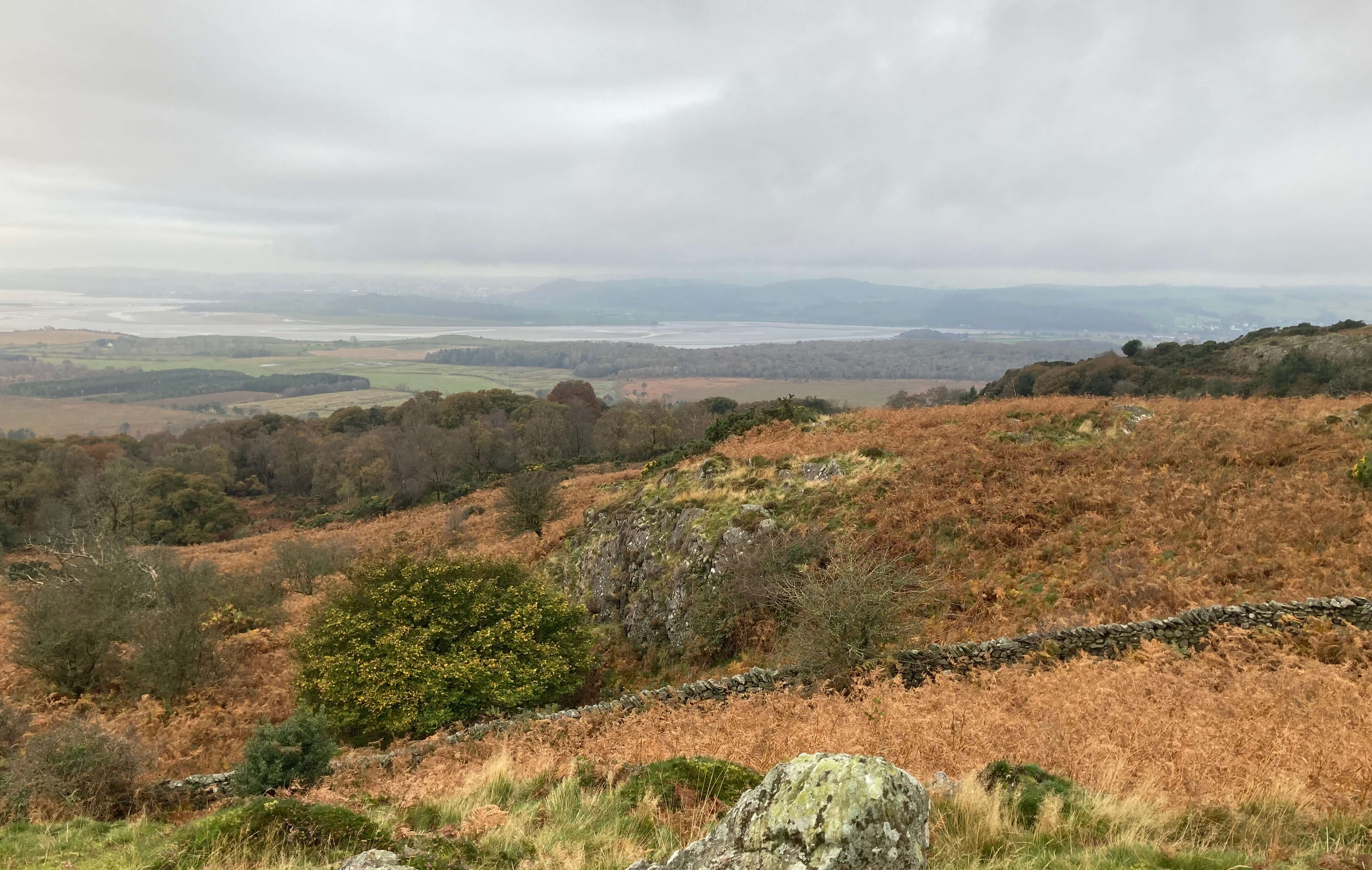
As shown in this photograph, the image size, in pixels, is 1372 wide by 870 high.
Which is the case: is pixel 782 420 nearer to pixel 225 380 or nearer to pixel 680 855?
pixel 680 855

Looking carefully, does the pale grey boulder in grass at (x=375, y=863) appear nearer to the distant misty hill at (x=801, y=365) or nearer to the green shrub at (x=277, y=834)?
the green shrub at (x=277, y=834)

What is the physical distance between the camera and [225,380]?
6255 inches

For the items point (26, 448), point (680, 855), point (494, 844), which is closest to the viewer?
point (680, 855)

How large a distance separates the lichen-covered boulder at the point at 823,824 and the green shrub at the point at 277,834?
319 centimetres

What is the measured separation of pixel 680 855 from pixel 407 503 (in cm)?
5306

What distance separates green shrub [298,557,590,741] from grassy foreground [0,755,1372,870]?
6.60 meters

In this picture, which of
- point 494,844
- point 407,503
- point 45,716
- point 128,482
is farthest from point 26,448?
point 494,844

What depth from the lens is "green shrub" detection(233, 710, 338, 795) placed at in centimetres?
905

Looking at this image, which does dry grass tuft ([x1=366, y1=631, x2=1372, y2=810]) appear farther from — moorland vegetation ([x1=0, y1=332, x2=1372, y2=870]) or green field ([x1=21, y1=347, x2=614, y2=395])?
green field ([x1=21, y1=347, x2=614, y2=395])

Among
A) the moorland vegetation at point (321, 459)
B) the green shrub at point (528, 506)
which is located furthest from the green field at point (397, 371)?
the green shrub at point (528, 506)

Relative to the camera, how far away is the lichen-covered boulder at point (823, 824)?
3.38 meters

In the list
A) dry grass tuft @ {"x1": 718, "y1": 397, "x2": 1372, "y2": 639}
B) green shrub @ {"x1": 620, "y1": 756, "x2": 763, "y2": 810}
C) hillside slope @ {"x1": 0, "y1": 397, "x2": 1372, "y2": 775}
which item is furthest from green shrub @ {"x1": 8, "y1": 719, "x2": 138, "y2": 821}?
dry grass tuft @ {"x1": 718, "y1": 397, "x2": 1372, "y2": 639}

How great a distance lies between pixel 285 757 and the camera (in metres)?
9.30

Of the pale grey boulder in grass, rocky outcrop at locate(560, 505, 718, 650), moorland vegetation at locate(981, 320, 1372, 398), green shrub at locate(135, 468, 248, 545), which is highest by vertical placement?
moorland vegetation at locate(981, 320, 1372, 398)
